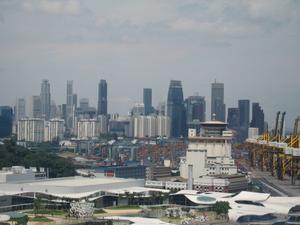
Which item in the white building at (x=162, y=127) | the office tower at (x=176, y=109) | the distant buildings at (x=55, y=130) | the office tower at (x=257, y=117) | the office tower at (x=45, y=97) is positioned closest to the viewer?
the distant buildings at (x=55, y=130)

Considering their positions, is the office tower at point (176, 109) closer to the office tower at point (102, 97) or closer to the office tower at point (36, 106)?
the office tower at point (102, 97)

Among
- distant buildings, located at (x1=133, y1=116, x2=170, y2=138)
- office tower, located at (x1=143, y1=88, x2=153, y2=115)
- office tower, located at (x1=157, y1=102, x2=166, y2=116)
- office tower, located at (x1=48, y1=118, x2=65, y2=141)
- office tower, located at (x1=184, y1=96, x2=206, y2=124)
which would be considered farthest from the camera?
office tower, located at (x1=143, y1=88, x2=153, y2=115)

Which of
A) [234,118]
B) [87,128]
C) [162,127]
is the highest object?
[234,118]

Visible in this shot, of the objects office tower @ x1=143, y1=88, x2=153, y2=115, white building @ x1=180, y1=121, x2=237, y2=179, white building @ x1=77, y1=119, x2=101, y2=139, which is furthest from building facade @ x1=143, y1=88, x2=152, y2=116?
white building @ x1=180, y1=121, x2=237, y2=179

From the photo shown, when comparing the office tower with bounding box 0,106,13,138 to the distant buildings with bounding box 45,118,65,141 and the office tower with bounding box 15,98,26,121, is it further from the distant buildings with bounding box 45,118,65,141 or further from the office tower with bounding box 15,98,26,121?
the office tower with bounding box 15,98,26,121

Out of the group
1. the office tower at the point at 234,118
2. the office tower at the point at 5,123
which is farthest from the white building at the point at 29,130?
the office tower at the point at 234,118

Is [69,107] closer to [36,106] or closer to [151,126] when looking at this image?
[36,106]

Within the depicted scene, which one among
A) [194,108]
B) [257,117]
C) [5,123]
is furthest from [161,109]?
[5,123]
